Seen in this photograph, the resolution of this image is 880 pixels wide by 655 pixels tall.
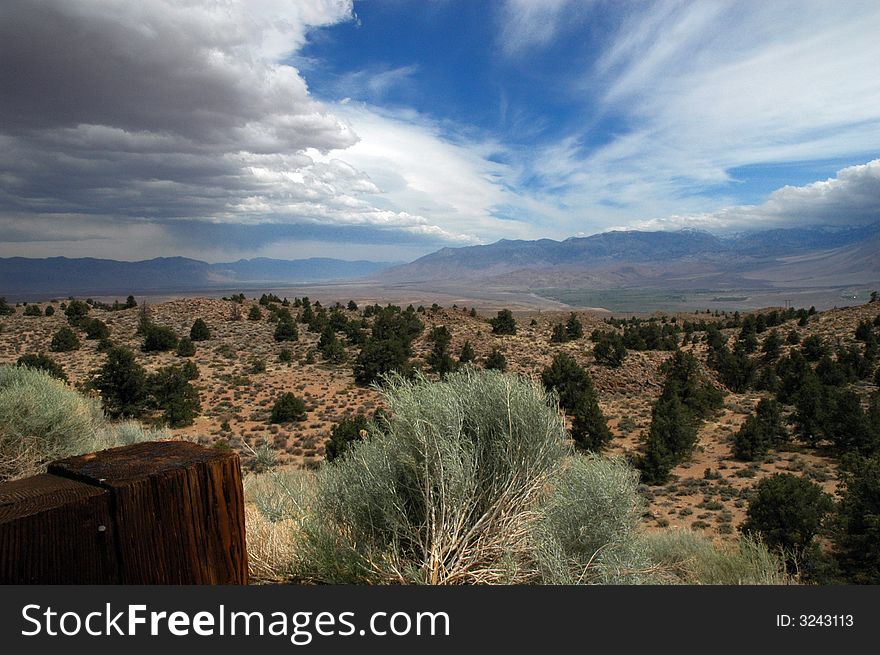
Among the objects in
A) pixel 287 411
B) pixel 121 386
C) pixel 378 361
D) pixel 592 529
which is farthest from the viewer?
pixel 378 361

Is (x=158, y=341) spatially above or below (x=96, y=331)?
below

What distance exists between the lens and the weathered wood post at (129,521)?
3.25ft

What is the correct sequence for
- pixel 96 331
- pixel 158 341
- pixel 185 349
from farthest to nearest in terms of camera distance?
1. pixel 96 331
2. pixel 158 341
3. pixel 185 349

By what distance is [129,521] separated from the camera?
3.60 ft

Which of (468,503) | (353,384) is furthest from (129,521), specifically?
(353,384)

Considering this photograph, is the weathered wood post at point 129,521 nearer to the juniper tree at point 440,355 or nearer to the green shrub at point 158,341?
the juniper tree at point 440,355

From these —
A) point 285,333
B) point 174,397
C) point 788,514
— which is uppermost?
point 285,333

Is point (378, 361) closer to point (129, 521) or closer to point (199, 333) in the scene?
point (199, 333)

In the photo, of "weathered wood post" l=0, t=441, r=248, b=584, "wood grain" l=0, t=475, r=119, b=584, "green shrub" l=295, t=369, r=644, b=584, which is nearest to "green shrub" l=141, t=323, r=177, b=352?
"green shrub" l=295, t=369, r=644, b=584

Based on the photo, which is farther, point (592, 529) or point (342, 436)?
point (342, 436)

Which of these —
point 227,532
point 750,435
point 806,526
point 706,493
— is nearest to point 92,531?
point 227,532

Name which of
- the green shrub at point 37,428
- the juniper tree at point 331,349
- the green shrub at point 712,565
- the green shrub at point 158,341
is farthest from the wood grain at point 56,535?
the green shrub at point 158,341

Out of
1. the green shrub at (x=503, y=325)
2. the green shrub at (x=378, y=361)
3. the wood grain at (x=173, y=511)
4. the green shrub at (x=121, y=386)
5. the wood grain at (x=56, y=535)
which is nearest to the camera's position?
the wood grain at (x=56, y=535)

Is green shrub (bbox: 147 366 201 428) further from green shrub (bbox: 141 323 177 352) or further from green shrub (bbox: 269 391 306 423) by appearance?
green shrub (bbox: 141 323 177 352)
